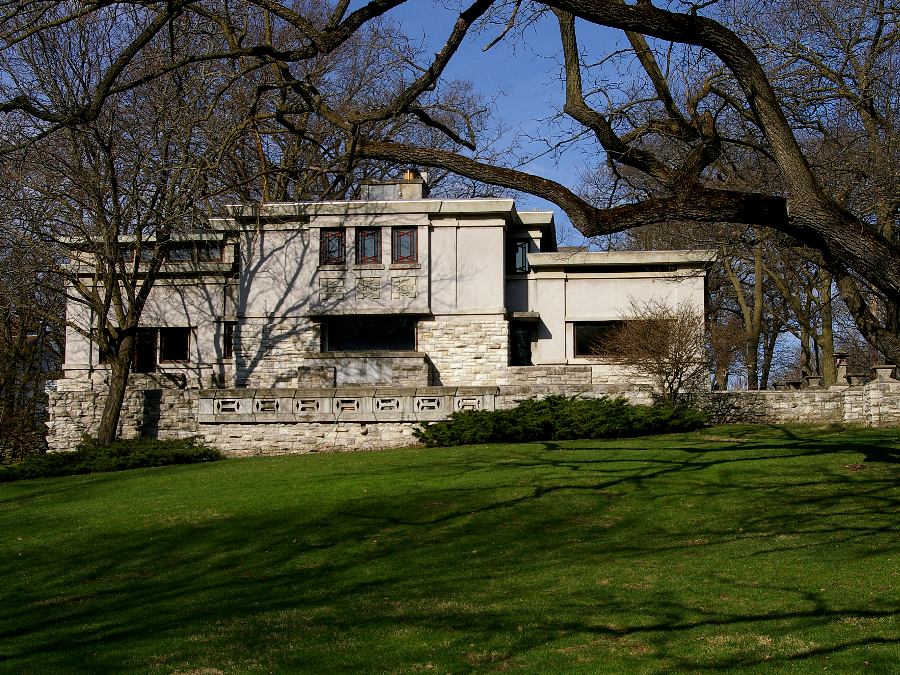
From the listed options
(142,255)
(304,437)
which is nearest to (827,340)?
(304,437)

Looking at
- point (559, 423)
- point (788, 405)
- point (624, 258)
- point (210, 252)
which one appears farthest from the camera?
point (210, 252)

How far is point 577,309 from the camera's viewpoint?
27.4m

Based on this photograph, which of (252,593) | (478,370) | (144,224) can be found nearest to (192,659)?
(252,593)

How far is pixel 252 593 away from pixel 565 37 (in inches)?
264

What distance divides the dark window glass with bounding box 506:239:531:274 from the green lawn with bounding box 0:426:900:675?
469 inches

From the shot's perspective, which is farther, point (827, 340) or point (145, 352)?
point (145, 352)

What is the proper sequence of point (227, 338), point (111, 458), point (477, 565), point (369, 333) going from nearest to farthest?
point (477, 565) < point (111, 458) < point (369, 333) < point (227, 338)

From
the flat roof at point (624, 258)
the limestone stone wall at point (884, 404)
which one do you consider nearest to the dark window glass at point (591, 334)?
the flat roof at point (624, 258)

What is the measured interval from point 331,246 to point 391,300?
2.72 m

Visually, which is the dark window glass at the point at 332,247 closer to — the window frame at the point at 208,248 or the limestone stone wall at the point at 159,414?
the window frame at the point at 208,248

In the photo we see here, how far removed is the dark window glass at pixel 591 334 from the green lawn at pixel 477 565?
9.48m

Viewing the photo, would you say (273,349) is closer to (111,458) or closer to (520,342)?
(111,458)

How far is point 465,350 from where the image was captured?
26.8 metres

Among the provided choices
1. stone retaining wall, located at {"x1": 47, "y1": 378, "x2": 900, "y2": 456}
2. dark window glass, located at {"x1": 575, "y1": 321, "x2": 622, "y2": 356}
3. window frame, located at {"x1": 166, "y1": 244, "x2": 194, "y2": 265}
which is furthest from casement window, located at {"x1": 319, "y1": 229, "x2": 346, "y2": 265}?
dark window glass, located at {"x1": 575, "y1": 321, "x2": 622, "y2": 356}
